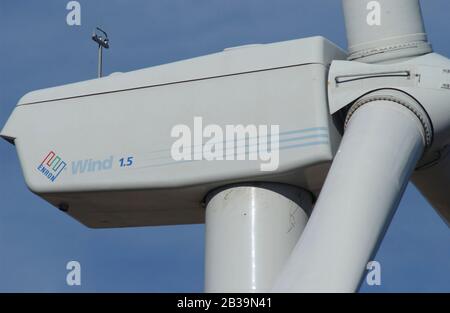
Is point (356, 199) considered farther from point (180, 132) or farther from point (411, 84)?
point (180, 132)

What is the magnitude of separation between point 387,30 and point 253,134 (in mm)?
1500

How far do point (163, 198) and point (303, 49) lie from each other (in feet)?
6.21

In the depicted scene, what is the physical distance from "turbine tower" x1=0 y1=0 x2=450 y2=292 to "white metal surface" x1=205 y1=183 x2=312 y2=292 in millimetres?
12

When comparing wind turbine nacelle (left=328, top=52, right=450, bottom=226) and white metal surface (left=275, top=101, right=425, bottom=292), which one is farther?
wind turbine nacelle (left=328, top=52, right=450, bottom=226)

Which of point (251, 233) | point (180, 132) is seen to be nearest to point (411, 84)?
point (251, 233)

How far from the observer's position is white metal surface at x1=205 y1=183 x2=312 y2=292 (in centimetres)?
1011

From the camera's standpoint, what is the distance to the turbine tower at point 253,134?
394 inches

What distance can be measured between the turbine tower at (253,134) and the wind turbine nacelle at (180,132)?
0.04 ft

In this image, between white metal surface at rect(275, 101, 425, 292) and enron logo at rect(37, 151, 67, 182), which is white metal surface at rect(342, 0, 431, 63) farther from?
enron logo at rect(37, 151, 67, 182)

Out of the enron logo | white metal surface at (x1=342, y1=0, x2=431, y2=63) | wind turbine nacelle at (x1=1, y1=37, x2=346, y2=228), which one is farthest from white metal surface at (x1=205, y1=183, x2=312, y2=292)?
the enron logo

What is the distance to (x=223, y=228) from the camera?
34.2 ft

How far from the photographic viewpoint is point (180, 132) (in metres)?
10.6

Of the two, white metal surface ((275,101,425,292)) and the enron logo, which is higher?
the enron logo

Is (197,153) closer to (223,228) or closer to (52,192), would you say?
(223,228)
